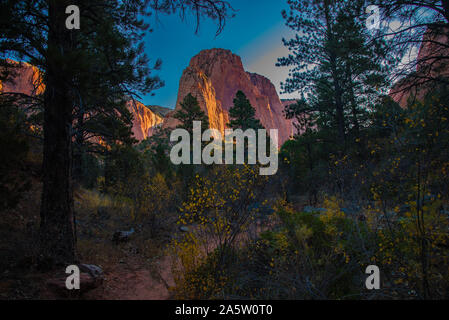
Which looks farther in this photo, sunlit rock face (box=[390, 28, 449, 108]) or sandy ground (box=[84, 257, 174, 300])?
sunlit rock face (box=[390, 28, 449, 108])

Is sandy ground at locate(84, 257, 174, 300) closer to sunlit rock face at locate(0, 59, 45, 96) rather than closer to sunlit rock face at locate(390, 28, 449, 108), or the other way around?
sunlit rock face at locate(0, 59, 45, 96)

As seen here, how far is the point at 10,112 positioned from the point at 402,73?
9.51 meters

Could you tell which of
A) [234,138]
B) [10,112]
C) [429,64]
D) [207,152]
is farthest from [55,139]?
[234,138]

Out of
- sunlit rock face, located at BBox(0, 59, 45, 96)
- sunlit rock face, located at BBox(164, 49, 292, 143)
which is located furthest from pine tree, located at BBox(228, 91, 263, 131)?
sunlit rock face, located at BBox(164, 49, 292, 143)

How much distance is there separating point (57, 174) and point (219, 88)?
237 ft

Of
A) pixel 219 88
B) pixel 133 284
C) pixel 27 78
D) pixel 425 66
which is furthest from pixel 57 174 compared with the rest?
pixel 219 88

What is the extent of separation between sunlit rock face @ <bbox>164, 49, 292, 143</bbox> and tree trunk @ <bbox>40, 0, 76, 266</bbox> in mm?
45173

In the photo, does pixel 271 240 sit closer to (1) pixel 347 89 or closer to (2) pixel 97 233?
(2) pixel 97 233

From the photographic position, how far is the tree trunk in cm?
395

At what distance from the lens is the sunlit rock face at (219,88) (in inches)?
2158

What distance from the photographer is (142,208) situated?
8438 millimetres

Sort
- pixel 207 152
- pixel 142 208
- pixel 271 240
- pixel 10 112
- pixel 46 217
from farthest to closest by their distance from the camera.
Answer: pixel 207 152 → pixel 142 208 → pixel 10 112 → pixel 271 240 → pixel 46 217

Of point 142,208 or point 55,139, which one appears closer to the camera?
point 55,139

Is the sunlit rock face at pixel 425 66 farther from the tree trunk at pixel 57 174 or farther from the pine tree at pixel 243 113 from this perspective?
the pine tree at pixel 243 113
